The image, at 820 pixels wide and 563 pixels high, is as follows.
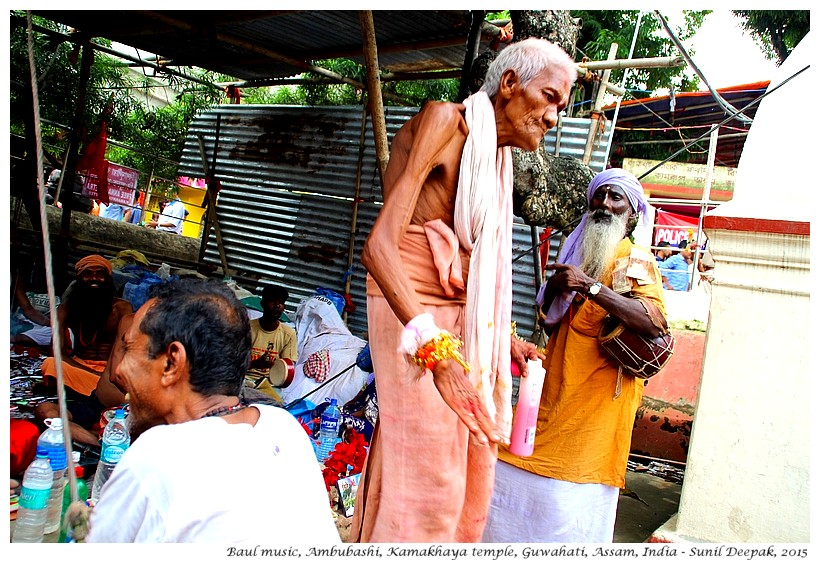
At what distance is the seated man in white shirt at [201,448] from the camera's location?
1.41m

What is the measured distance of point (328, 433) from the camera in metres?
4.87

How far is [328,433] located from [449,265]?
292 centimetres

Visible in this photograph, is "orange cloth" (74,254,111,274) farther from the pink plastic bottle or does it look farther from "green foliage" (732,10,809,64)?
"green foliage" (732,10,809,64)

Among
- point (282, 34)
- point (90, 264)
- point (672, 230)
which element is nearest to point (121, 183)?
point (282, 34)

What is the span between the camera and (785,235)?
3234 millimetres

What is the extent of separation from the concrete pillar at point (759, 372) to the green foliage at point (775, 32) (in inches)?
553

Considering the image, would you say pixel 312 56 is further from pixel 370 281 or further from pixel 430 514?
pixel 430 514

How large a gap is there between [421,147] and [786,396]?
2.29 metres

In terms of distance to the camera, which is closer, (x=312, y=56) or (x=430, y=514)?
(x=430, y=514)

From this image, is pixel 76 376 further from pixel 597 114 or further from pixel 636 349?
pixel 597 114

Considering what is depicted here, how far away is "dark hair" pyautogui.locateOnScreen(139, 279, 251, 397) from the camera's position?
1629 millimetres

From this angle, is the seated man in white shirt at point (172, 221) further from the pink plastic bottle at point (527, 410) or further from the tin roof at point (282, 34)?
the pink plastic bottle at point (527, 410)

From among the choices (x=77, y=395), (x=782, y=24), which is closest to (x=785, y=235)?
(x=77, y=395)

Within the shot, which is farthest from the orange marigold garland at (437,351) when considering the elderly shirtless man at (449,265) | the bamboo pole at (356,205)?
the bamboo pole at (356,205)
